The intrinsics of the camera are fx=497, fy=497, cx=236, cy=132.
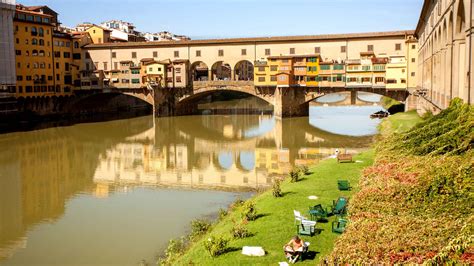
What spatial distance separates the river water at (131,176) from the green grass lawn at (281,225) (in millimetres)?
2665

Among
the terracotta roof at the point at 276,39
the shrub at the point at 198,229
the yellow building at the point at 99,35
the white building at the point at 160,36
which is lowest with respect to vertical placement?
the shrub at the point at 198,229

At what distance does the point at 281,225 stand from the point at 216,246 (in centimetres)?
279

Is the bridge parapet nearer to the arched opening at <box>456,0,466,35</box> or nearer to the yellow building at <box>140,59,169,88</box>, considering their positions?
the yellow building at <box>140,59,169,88</box>

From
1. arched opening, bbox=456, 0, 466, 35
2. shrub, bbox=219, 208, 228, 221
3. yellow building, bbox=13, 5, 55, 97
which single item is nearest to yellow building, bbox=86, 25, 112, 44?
yellow building, bbox=13, 5, 55, 97

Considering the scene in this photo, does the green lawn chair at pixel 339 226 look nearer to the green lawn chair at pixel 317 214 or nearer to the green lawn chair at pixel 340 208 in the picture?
the green lawn chair at pixel 317 214

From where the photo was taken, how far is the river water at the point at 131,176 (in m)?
17.7

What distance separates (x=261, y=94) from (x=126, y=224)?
43.6m

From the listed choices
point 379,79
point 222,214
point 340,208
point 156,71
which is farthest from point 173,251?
point 156,71

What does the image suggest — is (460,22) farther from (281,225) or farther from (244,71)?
(244,71)

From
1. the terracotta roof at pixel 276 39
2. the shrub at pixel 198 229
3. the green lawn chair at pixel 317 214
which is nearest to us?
the green lawn chair at pixel 317 214

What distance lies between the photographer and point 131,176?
29688 millimetres

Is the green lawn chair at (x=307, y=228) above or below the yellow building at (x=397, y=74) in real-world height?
below

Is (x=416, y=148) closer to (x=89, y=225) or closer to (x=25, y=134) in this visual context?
(x=89, y=225)

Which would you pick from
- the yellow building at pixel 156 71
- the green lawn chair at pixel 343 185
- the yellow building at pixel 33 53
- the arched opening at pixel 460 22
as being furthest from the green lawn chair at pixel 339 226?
the yellow building at pixel 33 53
